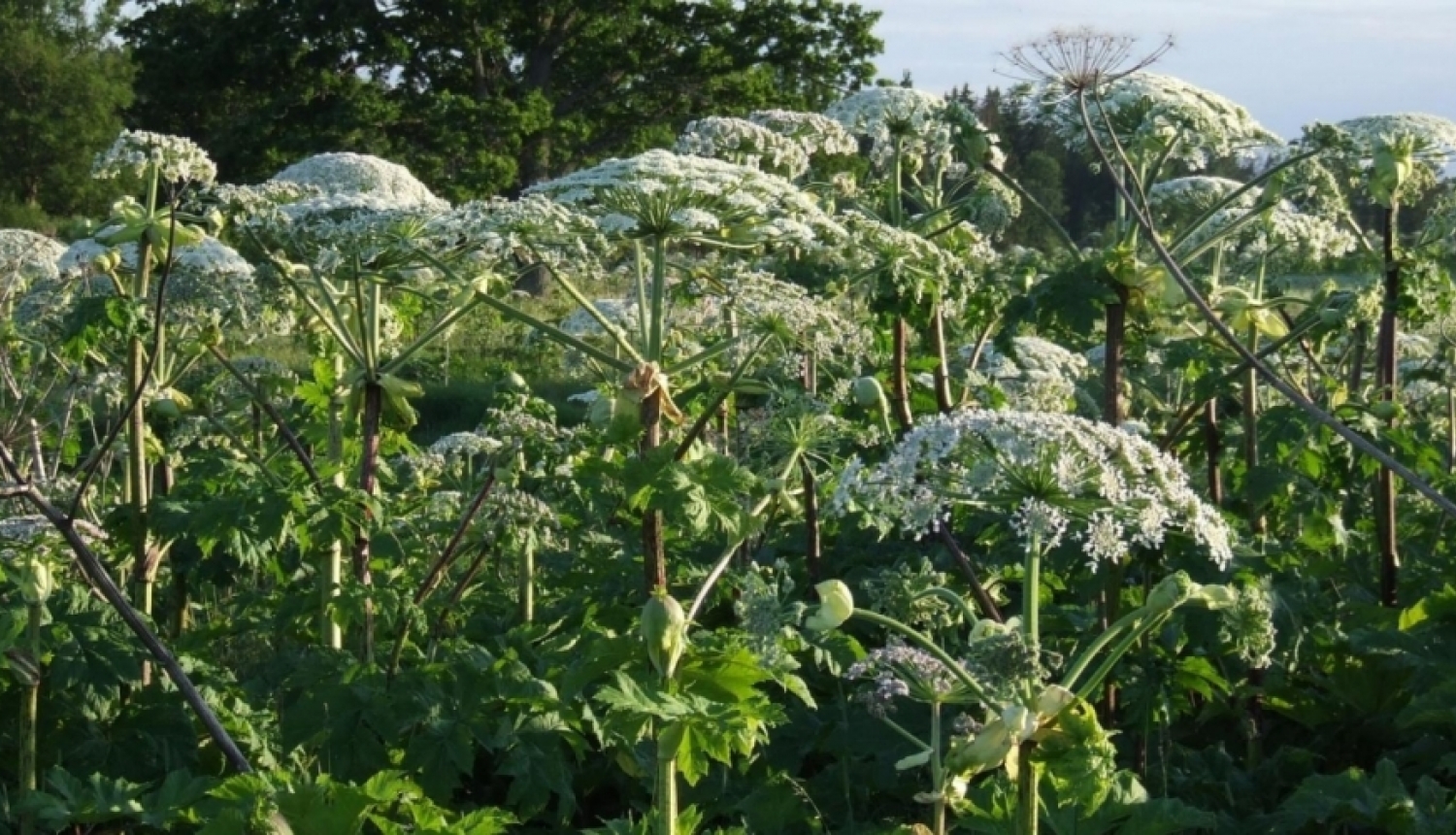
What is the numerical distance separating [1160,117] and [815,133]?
5.15 feet

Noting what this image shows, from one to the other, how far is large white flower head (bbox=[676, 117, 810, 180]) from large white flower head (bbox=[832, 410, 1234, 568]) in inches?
130

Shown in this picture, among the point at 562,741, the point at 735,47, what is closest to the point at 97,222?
the point at 562,741

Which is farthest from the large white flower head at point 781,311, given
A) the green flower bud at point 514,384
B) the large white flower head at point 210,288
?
the large white flower head at point 210,288

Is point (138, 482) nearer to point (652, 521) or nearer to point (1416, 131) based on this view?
point (652, 521)

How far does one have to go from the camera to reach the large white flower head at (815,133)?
6.66m

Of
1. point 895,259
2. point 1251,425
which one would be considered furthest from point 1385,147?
point 895,259

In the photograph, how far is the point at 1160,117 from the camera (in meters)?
5.61

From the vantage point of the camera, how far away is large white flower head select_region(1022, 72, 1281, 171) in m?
5.62

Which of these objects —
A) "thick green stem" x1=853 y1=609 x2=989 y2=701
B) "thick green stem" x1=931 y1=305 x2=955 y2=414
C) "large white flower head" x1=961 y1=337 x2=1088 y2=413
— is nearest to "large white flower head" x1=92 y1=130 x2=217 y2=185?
"thick green stem" x1=931 y1=305 x2=955 y2=414

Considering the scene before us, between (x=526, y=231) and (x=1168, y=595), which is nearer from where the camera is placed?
(x=1168, y=595)

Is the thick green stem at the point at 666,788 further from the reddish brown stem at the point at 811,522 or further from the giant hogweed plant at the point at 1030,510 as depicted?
the reddish brown stem at the point at 811,522

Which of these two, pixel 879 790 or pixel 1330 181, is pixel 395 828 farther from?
pixel 1330 181

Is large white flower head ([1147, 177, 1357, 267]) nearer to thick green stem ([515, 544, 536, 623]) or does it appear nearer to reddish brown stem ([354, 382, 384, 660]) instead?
thick green stem ([515, 544, 536, 623])

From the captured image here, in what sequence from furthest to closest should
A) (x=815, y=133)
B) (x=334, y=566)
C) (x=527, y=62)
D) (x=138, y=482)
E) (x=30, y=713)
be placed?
(x=527, y=62), (x=815, y=133), (x=138, y=482), (x=334, y=566), (x=30, y=713)
